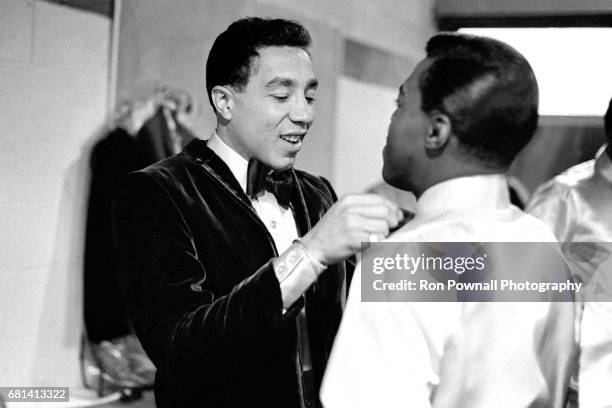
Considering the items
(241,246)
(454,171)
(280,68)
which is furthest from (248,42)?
(454,171)

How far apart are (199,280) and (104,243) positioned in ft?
2.81

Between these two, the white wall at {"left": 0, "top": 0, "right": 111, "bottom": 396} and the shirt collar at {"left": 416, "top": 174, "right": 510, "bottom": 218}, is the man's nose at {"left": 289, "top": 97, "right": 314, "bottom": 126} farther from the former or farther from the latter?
the white wall at {"left": 0, "top": 0, "right": 111, "bottom": 396}

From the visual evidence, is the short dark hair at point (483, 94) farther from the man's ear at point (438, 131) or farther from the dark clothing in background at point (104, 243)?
the dark clothing in background at point (104, 243)

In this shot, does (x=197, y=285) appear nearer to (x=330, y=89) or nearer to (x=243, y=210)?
(x=243, y=210)

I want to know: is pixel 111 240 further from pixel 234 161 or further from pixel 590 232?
pixel 590 232

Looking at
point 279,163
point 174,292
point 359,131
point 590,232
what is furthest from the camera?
point 359,131

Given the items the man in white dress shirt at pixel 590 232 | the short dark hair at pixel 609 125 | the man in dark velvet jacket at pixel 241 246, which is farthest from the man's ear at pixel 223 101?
the short dark hair at pixel 609 125

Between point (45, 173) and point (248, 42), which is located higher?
point (248, 42)

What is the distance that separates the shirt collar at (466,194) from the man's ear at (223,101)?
1.24 feet

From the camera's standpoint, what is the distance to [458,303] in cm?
77

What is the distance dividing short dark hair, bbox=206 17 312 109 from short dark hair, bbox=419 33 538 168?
33cm

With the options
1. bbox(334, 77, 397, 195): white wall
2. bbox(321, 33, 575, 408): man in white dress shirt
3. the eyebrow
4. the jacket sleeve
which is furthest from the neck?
bbox(334, 77, 397, 195): white wall

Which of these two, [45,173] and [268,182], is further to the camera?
[45,173]

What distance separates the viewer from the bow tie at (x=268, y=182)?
1.05 metres
